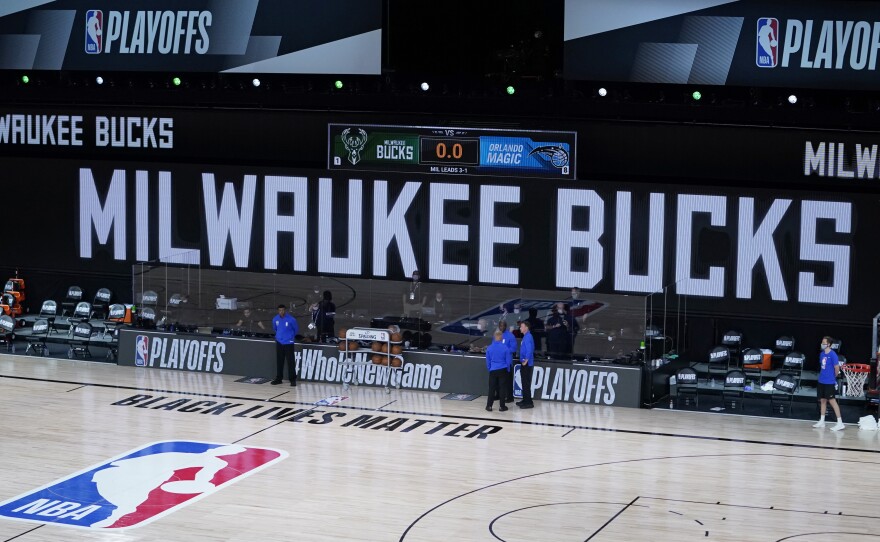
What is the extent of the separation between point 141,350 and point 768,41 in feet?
46.6

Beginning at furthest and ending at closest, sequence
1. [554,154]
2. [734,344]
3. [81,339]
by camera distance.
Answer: [81,339] < [554,154] < [734,344]

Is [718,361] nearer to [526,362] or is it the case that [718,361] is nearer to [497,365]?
[526,362]

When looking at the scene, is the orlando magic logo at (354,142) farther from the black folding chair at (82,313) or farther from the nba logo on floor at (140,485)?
the nba logo on floor at (140,485)

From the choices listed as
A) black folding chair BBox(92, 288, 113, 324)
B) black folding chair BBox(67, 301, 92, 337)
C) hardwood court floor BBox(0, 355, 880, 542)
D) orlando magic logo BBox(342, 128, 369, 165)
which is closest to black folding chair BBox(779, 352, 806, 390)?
hardwood court floor BBox(0, 355, 880, 542)

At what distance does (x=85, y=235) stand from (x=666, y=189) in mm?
14434

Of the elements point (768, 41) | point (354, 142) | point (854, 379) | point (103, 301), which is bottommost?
point (854, 379)

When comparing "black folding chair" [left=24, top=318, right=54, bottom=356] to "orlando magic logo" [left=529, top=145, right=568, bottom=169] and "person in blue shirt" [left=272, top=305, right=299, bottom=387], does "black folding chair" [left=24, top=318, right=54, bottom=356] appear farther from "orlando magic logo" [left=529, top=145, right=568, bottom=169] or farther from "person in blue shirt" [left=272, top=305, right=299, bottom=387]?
"orlando magic logo" [left=529, top=145, right=568, bottom=169]

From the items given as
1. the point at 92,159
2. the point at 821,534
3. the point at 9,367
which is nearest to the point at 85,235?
the point at 92,159

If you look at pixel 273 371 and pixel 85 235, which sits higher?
pixel 85 235

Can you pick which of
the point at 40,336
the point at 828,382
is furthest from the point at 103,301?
the point at 828,382

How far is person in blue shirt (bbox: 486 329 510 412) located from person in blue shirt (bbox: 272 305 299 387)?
4173mm

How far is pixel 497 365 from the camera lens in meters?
23.6

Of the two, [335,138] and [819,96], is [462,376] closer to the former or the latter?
[335,138]

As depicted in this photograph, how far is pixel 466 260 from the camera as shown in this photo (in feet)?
94.8
